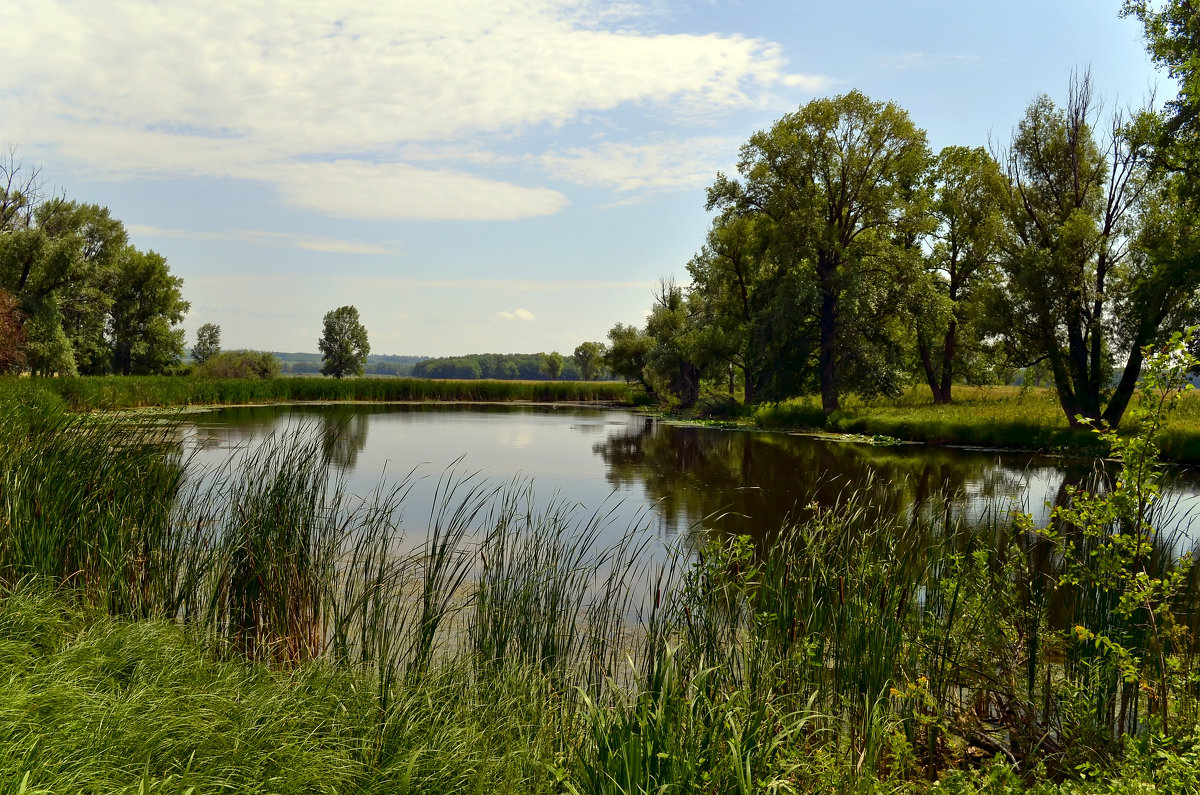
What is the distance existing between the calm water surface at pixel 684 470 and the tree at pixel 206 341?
4470 centimetres

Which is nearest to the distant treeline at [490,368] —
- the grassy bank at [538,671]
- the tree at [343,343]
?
the tree at [343,343]

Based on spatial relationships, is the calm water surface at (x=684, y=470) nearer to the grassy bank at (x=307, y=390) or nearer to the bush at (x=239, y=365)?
the grassy bank at (x=307, y=390)

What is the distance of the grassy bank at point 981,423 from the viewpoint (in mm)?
19453

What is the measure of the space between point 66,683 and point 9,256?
41.2 metres

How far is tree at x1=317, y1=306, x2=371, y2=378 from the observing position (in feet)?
239

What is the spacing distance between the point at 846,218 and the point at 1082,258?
30.2 feet

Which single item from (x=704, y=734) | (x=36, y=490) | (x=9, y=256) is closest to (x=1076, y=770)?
(x=704, y=734)

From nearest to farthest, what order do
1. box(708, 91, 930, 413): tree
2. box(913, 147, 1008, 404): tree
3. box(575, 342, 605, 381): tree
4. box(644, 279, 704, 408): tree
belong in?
box(708, 91, 930, 413): tree → box(913, 147, 1008, 404): tree → box(644, 279, 704, 408): tree → box(575, 342, 605, 381): tree

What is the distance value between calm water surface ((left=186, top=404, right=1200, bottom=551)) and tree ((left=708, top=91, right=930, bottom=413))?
16.6ft

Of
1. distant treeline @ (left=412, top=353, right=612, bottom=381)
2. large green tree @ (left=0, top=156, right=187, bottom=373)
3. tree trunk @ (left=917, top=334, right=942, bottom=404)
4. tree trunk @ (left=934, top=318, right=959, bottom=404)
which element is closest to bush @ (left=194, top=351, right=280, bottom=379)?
large green tree @ (left=0, top=156, right=187, bottom=373)

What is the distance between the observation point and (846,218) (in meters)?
29.6

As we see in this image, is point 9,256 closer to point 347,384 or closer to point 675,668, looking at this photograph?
point 347,384

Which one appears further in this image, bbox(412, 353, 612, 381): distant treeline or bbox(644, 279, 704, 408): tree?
bbox(412, 353, 612, 381): distant treeline

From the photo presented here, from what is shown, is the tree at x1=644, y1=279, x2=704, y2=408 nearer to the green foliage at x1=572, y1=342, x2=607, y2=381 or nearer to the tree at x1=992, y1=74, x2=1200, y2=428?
the tree at x1=992, y1=74, x2=1200, y2=428
